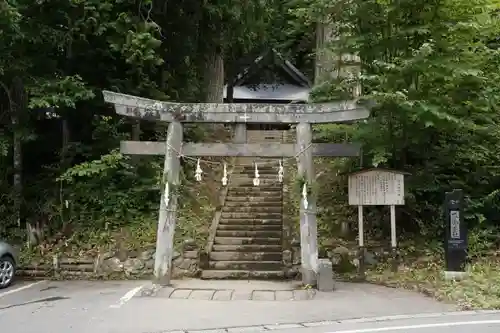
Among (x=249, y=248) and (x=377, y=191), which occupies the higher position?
(x=377, y=191)

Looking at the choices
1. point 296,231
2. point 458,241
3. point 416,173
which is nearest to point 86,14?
point 296,231

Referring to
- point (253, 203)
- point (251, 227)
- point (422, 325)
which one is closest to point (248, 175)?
point (253, 203)

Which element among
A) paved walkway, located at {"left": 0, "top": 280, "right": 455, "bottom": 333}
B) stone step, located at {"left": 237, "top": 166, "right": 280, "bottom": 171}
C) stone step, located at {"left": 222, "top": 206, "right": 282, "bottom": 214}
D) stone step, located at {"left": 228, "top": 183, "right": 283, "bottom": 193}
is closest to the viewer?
paved walkway, located at {"left": 0, "top": 280, "right": 455, "bottom": 333}

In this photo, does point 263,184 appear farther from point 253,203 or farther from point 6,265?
point 6,265

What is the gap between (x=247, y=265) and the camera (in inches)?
457

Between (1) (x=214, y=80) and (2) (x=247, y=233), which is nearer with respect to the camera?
(2) (x=247, y=233)

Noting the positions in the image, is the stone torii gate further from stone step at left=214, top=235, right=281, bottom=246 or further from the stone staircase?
stone step at left=214, top=235, right=281, bottom=246

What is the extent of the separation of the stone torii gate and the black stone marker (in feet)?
7.68

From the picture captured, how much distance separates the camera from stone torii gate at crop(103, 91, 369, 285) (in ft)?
34.0

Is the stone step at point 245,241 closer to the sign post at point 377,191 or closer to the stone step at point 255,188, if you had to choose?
the sign post at point 377,191

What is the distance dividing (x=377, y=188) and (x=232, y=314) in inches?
193

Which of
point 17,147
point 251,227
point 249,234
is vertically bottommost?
point 249,234

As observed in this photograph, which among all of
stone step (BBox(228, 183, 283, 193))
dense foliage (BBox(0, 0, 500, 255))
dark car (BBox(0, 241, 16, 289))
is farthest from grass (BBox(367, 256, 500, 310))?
dark car (BBox(0, 241, 16, 289))

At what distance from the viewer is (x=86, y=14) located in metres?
12.4
